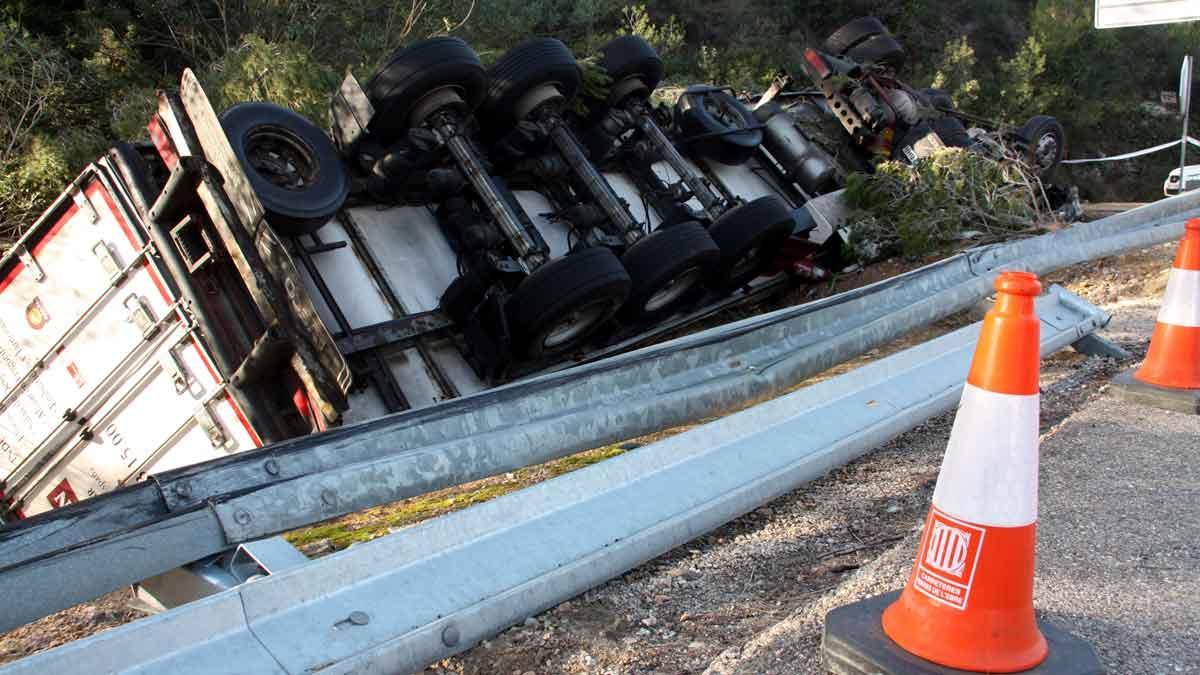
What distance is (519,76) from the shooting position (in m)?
5.39

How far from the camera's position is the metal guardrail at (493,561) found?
5.37 feet

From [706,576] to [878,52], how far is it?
23.0 feet

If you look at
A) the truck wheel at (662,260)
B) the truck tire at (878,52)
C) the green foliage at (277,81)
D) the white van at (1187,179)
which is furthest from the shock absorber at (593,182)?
the white van at (1187,179)

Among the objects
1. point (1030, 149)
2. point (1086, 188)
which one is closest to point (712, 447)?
point (1030, 149)

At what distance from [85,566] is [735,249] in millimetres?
4145

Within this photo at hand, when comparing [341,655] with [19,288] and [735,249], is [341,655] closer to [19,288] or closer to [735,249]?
[19,288]

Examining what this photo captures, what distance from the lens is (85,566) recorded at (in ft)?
6.40

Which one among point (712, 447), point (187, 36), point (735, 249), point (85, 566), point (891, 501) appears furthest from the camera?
point (187, 36)

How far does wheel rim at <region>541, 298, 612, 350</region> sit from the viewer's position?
4797 mm

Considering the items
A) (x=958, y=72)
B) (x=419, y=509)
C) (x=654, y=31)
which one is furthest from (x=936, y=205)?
(x=958, y=72)

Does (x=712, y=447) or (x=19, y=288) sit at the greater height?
(x=19, y=288)

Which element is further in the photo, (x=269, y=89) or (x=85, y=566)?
(x=269, y=89)

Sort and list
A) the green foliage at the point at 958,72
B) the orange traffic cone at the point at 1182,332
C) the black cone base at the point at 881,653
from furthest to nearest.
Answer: the green foliage at the point at 958,72 < the orange traffic cone at the point at 1182,332 < the black cone base at the point at 881,653

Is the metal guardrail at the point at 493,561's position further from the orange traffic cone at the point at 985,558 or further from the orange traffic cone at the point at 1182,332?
the orange traffic cone at the point at 1182,332
